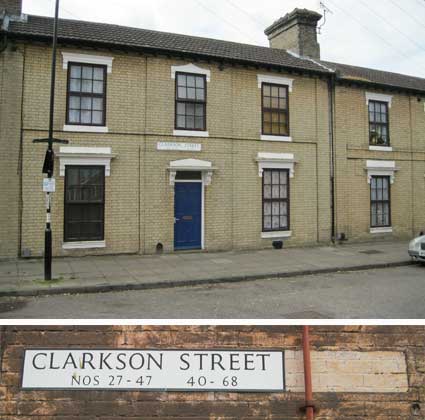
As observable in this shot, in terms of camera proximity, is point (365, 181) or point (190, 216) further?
point (365, 181)

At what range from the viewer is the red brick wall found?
4.50 metres

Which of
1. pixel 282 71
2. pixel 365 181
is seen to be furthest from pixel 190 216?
pixel 365 181

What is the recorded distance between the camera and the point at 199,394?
4578mm

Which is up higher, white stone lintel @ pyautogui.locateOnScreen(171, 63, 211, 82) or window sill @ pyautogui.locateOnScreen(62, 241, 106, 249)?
white stone lintel @ pyautogui.locateOnScreen(171, 63, 211, 82)

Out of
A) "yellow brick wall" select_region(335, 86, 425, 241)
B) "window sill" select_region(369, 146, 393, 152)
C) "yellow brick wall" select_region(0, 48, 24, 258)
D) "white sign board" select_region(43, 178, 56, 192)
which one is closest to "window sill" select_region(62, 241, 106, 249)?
"yellow brick wall" select_region(0, 48, 24, 258)

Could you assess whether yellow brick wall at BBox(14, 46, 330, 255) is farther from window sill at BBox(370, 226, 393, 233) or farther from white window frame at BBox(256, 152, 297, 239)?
window sill at BBox(370, 226, 393, 233)

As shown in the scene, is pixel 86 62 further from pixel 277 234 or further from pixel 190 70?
pixel 277 234

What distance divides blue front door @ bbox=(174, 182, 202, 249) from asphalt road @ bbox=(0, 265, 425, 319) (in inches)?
172

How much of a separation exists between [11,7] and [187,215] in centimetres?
854

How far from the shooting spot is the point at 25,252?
13320 millimetres

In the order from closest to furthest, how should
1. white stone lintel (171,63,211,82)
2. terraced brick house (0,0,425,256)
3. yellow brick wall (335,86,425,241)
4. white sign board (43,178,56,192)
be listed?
white sign board (43,178,56,192), terraced brick house (0,0,425,256), white stone lintel (171,63,211,82), yellow brick wall (335,86,425,241)

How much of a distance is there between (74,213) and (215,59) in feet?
22.2

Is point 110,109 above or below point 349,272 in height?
above

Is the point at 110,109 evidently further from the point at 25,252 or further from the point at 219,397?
the point at 219,397
